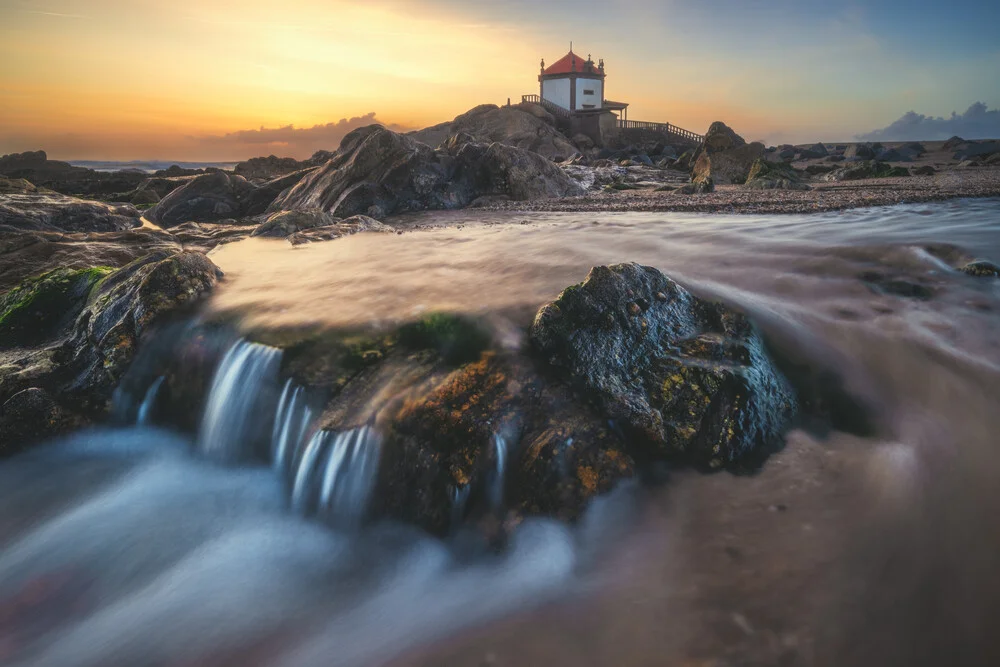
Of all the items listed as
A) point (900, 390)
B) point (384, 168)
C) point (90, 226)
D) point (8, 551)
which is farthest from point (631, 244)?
point (90, 226)

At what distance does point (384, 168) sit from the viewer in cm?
1436

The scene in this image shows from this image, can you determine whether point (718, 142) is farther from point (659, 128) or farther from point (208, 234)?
point (659, 128)

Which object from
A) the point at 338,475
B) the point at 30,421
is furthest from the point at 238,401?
the point at 30,421

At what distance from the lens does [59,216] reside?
10.6 metres

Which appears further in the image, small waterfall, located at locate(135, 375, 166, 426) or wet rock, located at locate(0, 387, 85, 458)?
small waterfall, located at locate(135, 375, 166, 426)

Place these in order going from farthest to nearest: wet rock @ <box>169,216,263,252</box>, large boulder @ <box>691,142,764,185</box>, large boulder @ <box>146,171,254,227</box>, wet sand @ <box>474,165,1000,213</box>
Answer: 1. large boulder @ <box>691,142,764,185</box>
2. large boulder @ <box>146,171,254,227</box>
3. wet rock @ <box>169,216,263,252</box>
4. wet sand @ <box>474,165,1000,213</box>

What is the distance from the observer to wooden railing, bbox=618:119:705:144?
172ft

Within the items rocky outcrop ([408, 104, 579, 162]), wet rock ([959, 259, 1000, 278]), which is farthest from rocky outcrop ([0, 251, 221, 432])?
rocky outcrop ([408, 104, 579, 162])

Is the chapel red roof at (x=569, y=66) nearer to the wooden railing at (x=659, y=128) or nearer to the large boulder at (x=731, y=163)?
the wooden railing at (x=659, y=128)

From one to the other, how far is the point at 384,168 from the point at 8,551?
39.8 ft

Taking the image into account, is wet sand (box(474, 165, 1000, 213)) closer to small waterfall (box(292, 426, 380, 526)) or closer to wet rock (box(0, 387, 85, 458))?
small waterfall (box(292, 426, 380, 526))

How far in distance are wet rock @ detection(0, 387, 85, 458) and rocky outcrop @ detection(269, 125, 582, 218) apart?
375 inches

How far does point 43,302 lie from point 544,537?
6203 millimetres

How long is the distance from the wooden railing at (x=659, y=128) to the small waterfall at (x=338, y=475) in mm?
55435
